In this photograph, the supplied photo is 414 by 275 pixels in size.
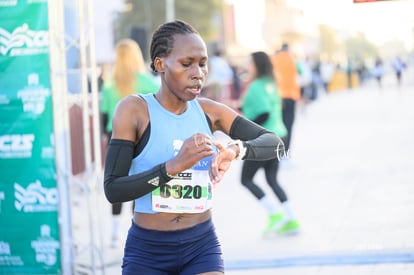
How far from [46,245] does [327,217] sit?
3.73 metres

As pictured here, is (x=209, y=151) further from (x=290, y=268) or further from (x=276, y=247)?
(x=276, y=247)

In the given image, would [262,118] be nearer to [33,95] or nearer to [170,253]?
[33,95]

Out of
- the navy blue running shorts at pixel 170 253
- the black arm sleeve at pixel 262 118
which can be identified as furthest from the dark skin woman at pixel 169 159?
the black arm sleeve at pixel 262 118

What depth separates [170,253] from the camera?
11.6ft

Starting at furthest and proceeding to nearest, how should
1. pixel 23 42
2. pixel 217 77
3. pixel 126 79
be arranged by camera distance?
pixel 217 77
pixel 126 79
pixel 23 42

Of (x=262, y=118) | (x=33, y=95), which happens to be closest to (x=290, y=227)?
(x=262, y=118)

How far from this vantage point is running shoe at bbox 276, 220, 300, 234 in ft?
26.4

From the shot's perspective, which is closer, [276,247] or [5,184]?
[5,184]

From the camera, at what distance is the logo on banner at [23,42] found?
20.1 ft

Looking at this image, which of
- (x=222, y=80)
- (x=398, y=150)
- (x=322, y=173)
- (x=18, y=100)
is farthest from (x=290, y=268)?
(x=222, y=80)

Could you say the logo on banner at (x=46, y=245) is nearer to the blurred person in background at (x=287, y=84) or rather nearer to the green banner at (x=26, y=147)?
the green banner at (x=26, y=147)

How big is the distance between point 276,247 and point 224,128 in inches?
159

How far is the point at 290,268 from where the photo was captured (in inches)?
267

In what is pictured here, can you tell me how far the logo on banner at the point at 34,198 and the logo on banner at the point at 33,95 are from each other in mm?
568
